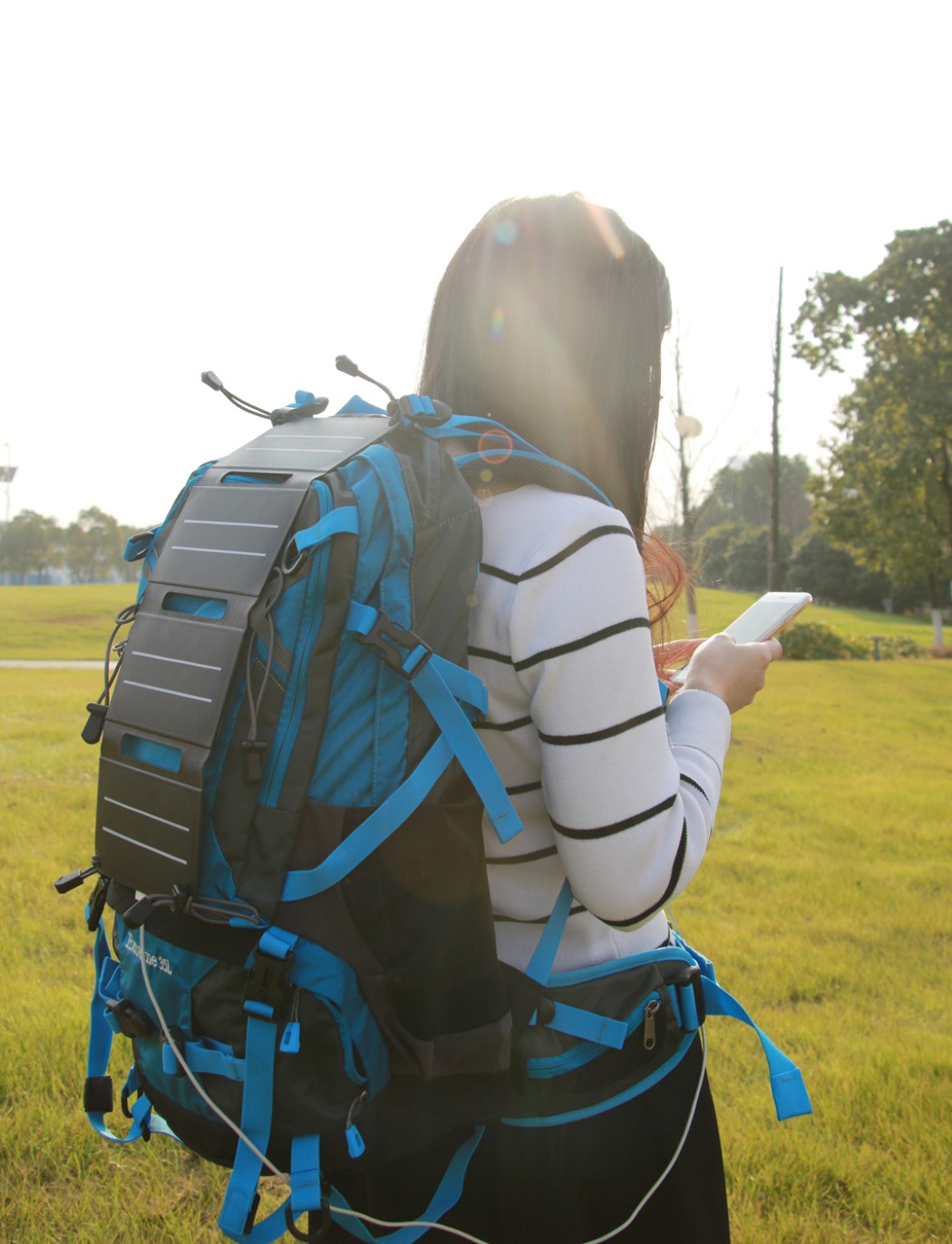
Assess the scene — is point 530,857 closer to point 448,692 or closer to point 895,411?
point 448,692

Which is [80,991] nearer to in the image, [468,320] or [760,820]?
[468,320]

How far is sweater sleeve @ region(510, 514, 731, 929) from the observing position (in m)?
1.18

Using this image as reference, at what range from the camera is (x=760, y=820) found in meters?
6.81

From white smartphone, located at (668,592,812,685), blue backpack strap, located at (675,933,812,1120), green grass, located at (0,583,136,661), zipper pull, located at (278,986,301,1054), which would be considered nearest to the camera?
zipper pull, located at (278,986,301,1054)

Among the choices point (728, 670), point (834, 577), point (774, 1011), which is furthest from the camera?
point (834, 577)

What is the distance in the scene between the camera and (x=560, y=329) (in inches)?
57.9

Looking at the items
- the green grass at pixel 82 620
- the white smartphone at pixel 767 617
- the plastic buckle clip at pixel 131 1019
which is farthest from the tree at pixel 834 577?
the plastic buckle clip at pixel 131 1019

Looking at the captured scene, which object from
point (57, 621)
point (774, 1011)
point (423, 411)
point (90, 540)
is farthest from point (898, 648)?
point (90, 540)

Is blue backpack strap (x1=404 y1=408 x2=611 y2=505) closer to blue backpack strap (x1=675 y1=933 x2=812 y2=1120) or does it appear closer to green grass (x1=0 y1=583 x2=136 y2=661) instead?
blue backpack strap (x1=675 y1=933 x2=812 y2=1120)

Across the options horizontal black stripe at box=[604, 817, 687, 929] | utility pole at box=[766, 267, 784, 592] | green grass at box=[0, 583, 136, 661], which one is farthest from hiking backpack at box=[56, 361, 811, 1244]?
green grass at box=[0, 583, 136, 661]

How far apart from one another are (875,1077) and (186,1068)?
2.97 meters

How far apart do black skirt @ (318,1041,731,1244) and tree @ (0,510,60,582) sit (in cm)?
8560

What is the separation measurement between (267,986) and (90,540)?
8837 cm

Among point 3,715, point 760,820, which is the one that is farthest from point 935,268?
point 3,715
